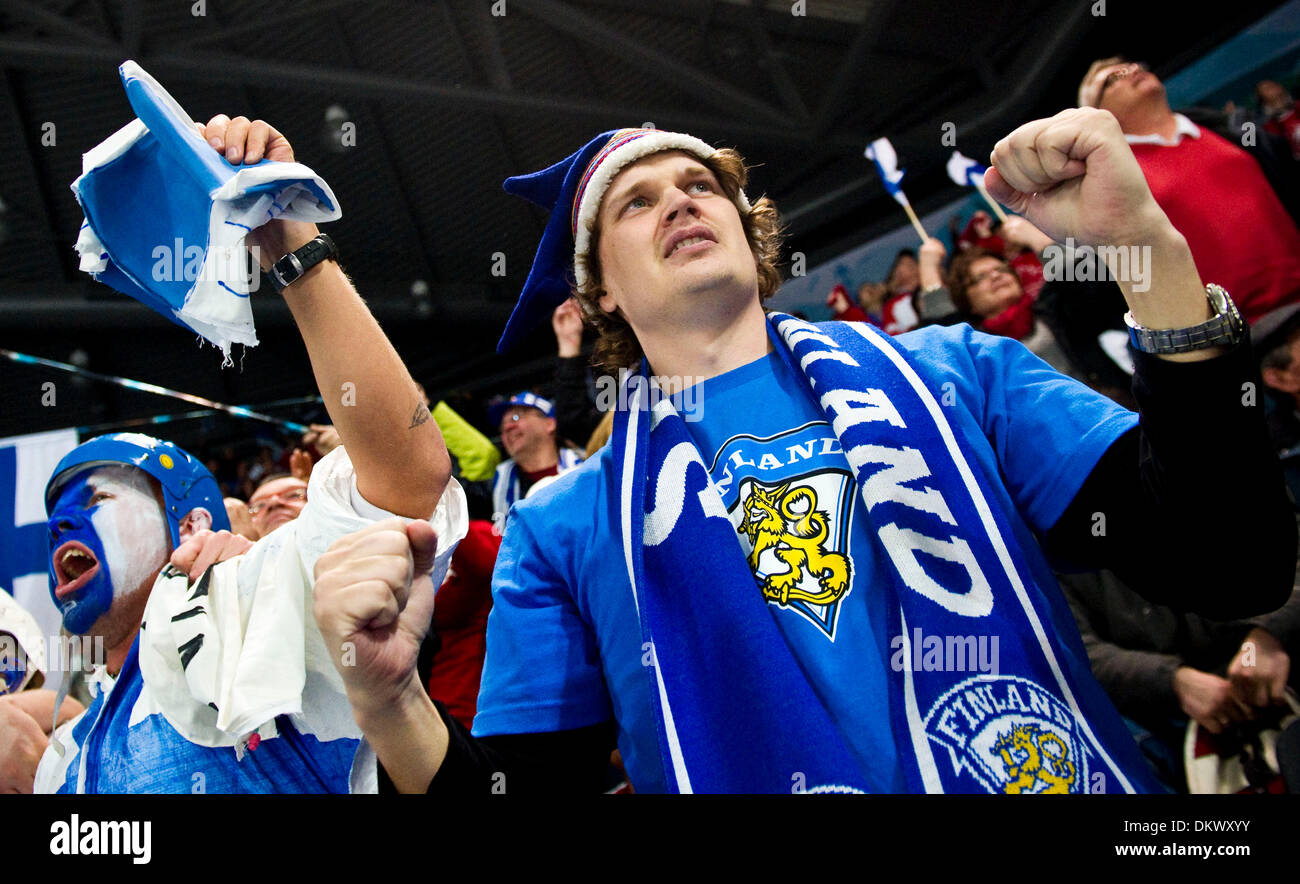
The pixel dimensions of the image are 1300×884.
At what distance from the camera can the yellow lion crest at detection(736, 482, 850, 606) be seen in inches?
44.6

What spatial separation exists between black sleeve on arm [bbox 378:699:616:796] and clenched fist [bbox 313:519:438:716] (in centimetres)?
13

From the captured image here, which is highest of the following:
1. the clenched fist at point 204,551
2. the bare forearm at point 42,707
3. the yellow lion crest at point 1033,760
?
the clenched fist at point 204,551

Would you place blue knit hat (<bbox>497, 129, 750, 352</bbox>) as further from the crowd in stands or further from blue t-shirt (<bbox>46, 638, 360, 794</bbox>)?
blue t-shirt (<bbox>46, 638, 360, 794</bbox>)

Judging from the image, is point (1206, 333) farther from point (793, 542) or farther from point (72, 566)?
point (72, 566)

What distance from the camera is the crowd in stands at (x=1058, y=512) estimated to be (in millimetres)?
1476

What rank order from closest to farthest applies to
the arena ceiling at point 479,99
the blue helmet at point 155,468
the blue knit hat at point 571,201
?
the blue knit hat at point 571,201 → the blue helmet at point 155,468 → the arena ceiling at point 479,99

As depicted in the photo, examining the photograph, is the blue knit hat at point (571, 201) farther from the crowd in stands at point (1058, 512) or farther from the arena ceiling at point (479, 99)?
the arena ceiling at point (479, 99)

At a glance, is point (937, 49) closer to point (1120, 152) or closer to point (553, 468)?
point (553, 468)

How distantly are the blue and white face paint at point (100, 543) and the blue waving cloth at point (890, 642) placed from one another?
4.04 ft

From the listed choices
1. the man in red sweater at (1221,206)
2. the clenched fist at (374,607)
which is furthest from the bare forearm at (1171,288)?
the man in red sweater at (1221,206)

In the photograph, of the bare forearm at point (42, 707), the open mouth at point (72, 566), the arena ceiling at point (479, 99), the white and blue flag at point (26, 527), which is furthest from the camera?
the arena ceiling at point (479, 99)

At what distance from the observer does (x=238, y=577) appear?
5.13ft

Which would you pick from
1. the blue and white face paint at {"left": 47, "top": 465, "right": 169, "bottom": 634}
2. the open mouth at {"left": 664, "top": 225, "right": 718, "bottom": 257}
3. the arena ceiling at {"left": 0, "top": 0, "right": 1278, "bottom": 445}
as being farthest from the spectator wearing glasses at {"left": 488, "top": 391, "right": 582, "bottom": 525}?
the arena ceiling at {"left": 0, "top": 0, "right": 1278, "bottom": 445}

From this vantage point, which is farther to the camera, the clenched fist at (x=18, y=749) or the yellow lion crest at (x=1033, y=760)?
the clenched fist at (x=18, y=749)
